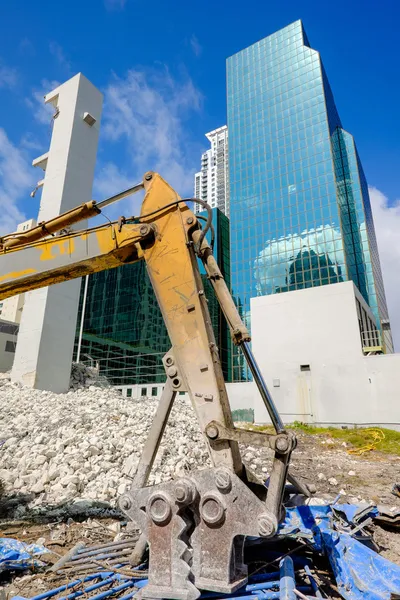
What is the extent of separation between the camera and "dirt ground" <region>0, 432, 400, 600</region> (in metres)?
4.14

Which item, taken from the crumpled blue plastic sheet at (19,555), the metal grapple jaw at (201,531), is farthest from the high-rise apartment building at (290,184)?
the metal grapple jaw at (201,531)

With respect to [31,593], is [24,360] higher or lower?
higher

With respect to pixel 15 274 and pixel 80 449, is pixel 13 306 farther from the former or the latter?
pixel 15 274

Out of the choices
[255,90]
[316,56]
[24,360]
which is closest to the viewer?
[24,360]

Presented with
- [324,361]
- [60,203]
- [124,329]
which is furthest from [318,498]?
[124,329]

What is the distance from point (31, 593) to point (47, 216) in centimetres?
1681

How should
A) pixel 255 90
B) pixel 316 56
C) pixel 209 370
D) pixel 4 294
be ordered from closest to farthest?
pixel 209 370
pixel 4 294
pixel 316 56
pixel 255 90

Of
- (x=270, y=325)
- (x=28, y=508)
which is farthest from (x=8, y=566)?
(x=270, y=325)

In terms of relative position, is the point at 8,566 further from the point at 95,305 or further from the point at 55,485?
the point at 95,305

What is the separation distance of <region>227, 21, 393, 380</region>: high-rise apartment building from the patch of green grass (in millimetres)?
23046

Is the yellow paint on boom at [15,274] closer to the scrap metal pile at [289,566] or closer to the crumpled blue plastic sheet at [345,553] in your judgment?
the scrap metal pile at [289,566]

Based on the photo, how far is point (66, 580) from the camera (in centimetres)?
361

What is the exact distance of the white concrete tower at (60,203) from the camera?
15.6 meters

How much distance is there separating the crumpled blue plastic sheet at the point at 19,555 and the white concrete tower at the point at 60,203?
11.9 metres
